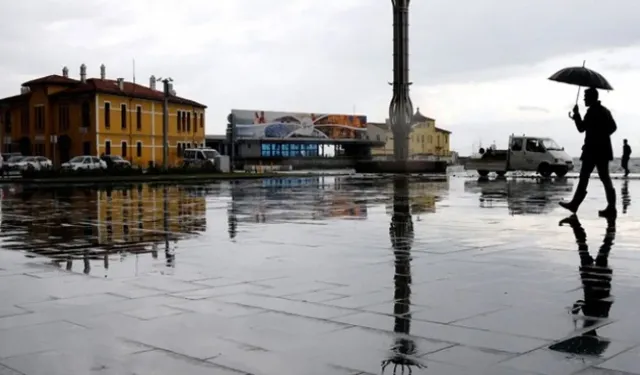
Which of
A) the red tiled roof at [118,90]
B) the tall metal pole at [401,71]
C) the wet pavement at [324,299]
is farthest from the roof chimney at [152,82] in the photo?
the wet pavement at [324,299]

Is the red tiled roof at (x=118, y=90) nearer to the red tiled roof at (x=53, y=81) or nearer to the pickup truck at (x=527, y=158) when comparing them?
the red tiled roof at (x=53, y=81)

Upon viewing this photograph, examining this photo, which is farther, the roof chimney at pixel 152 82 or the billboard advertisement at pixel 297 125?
the billboard advertisement at pixel 297 125

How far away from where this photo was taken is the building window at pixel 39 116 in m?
70.4

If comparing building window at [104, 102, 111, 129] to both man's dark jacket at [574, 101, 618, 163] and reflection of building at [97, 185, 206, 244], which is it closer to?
reflection of building at [97, 185, 206, 244]

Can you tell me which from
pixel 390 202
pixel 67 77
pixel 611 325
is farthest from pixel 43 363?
pixel 67 77

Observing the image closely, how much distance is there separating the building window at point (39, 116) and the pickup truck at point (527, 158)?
142 ft

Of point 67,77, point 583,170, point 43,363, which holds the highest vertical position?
point 67,77

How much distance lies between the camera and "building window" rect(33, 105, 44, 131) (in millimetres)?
70438

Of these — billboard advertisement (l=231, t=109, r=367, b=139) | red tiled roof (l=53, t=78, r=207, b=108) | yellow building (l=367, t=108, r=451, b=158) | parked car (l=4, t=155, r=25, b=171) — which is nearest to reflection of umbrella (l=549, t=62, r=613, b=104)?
parked car (l=4, t=155, r=25, b=171)

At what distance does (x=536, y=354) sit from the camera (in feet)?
15.3

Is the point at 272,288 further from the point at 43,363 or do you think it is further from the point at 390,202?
the point at 390,202

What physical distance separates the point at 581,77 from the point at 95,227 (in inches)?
384

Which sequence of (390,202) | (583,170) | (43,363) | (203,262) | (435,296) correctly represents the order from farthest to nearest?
(390,202) < (583,170) < (203,262) < (435,296) < (43,363)

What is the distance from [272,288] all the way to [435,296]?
57.6 inches
